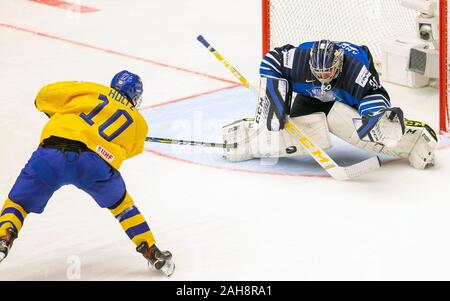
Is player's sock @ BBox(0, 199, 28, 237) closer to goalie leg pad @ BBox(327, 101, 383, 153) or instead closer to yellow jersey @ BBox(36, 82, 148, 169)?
yellow jersey @ BBox(36, 82, 148, 169)

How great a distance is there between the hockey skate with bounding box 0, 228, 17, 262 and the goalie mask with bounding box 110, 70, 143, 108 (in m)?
0.77

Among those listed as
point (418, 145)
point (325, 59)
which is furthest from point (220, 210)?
point (418, 145)

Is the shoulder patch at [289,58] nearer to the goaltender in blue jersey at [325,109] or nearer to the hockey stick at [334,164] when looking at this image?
the goaltender in blue jersey at [325,109]

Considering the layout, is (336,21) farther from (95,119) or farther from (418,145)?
(95,119)

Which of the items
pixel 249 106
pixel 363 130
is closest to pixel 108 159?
pixel 363 130

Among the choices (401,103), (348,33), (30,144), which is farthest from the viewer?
(348,33)

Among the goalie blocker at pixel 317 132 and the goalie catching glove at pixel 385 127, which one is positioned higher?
the goalie catching glove at pixel 385 127

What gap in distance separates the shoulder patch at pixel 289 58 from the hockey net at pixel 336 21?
1.04 m

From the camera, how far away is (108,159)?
13.9 feet

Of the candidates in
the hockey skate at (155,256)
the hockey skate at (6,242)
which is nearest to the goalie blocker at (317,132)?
the hockey skate at (155,256)

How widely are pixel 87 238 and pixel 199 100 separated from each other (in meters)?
2.18

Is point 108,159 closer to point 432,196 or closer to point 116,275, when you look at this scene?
point 116,275

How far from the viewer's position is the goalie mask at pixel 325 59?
205 inches

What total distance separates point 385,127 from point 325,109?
494 millimetres
